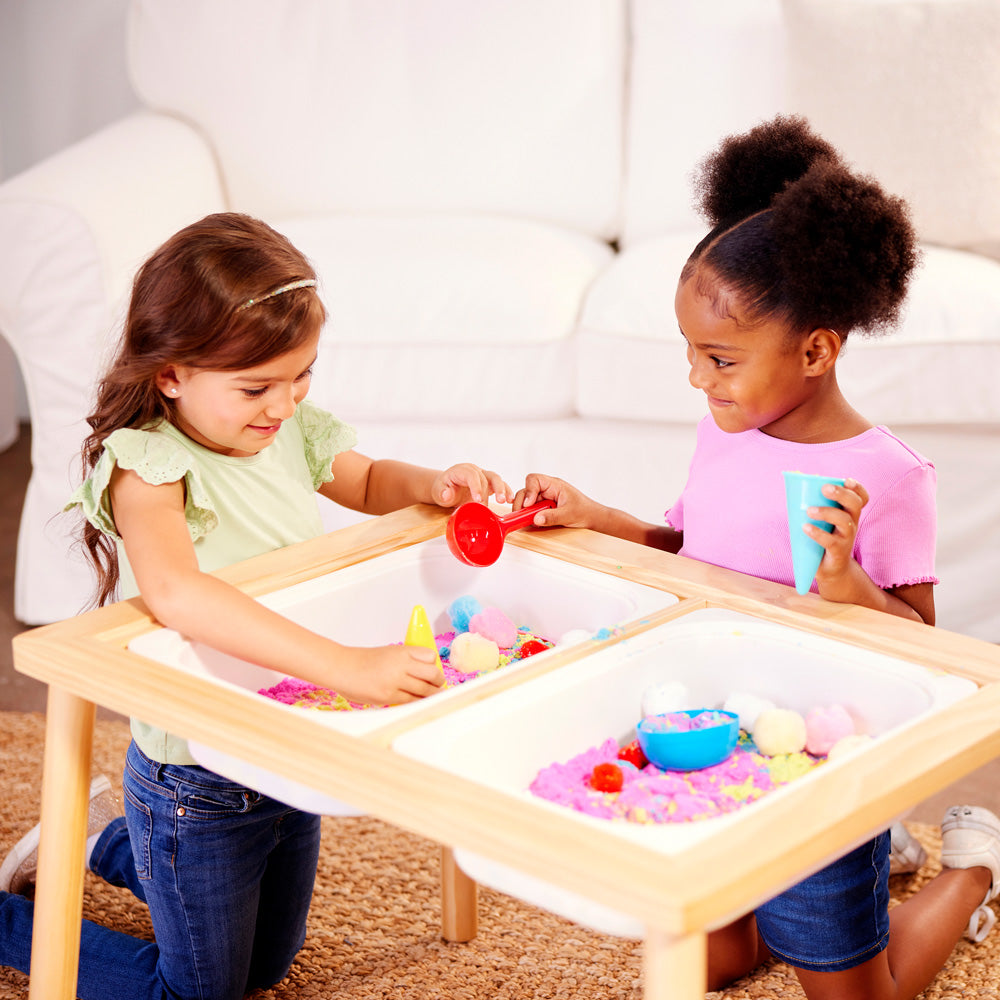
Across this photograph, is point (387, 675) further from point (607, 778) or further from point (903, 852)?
point (903, 852)

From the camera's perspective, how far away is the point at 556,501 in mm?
1186

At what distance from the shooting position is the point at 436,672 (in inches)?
34.8

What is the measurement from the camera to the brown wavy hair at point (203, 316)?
1053mm

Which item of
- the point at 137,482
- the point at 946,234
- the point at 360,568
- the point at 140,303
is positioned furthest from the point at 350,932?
the point at 946,234

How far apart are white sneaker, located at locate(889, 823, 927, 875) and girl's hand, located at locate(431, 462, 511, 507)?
606 mm

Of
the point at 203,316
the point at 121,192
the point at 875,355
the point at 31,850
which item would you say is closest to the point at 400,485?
the point at 203,316

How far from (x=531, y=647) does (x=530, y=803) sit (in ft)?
1.24

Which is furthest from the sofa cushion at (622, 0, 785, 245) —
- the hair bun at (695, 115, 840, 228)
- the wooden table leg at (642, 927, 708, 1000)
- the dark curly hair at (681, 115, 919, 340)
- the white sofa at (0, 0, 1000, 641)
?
the wooden table leg at (642, 927, 708, 1000)

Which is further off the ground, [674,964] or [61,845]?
[674,964]

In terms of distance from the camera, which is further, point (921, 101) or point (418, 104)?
point (418, 104)

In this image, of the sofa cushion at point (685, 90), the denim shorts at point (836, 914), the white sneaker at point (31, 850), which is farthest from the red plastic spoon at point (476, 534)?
the sofa cushion at point (685, 90)

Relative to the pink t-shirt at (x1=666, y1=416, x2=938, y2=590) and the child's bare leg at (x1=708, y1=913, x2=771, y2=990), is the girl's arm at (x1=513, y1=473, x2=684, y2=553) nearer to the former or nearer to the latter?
the pink t-shirt at (x1=666, y1=416, x2=938, y2=590)

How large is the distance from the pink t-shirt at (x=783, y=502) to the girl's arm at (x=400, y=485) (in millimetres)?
197

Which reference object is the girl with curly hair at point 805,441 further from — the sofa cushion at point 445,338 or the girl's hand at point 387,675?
the sofa cushion at point 445,338
